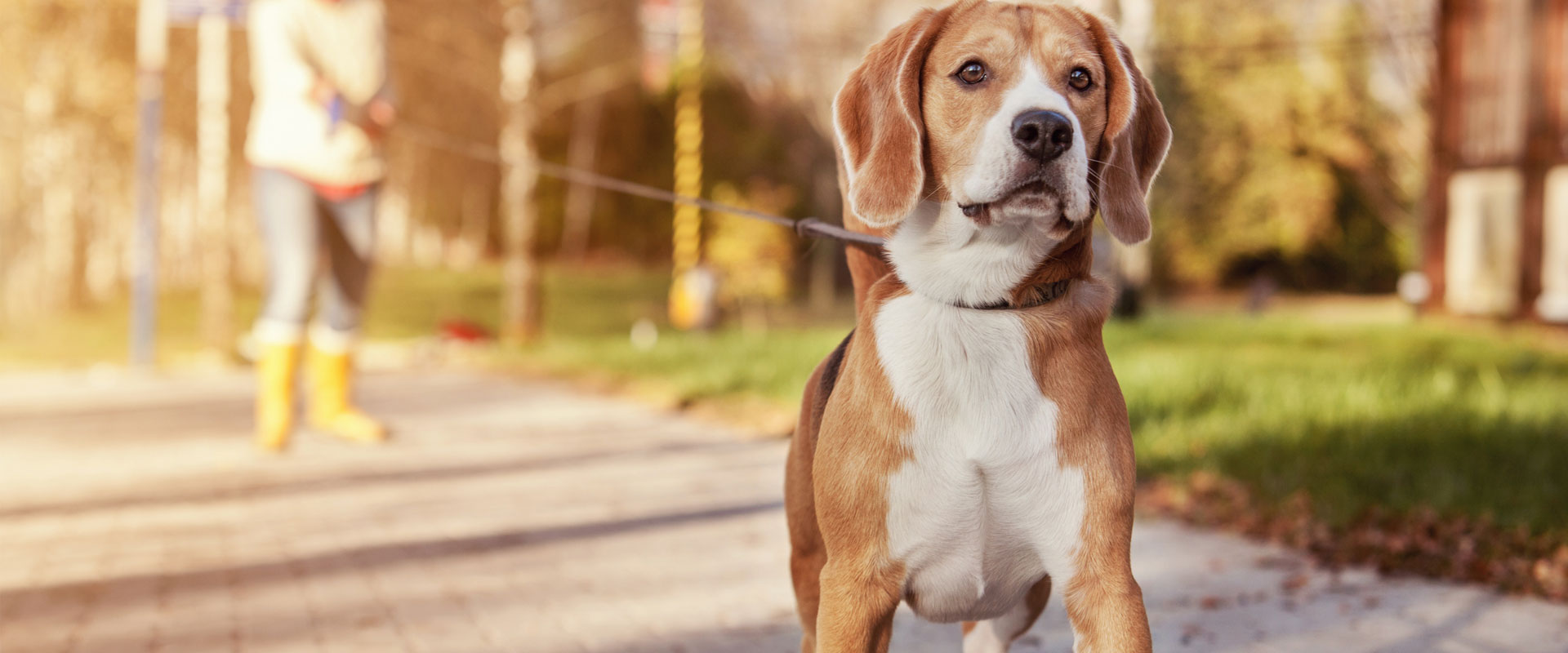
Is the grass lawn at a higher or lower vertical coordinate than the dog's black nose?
lower

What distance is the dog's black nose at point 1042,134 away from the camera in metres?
2.06

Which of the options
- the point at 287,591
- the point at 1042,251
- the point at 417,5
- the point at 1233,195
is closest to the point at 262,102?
the point at 287,591

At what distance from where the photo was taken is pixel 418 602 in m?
3.88

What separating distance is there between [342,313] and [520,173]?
10188 mm

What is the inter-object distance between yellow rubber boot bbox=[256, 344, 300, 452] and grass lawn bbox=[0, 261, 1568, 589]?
2.96m

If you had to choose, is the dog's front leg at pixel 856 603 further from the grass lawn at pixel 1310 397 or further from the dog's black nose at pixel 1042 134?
the grass lawn at pixel 1310 397

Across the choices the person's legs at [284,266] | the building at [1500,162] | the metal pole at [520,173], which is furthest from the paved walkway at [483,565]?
the building at [1500,162]

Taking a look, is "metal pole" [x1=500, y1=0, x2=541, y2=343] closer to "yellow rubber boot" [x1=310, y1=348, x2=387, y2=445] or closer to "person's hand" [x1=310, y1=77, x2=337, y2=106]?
"yellow rubber boot" [x1=310, y1=348, x2=387, y2=445]

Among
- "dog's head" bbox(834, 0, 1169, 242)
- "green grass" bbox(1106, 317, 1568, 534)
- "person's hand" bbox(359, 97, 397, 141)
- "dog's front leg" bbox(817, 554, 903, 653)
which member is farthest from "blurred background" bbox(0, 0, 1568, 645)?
"dog's front leg" bbox(817, 554, 903, 653)

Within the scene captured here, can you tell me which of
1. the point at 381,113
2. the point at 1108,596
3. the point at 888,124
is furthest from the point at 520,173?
the point at 1108,596

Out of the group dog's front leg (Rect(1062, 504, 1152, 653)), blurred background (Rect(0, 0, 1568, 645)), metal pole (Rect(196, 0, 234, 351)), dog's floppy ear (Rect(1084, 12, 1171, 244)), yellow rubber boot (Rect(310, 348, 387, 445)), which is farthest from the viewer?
metal pole (Rect(196, 0, 234, 351))

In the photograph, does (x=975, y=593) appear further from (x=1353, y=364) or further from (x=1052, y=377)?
(x=1353, y=364)

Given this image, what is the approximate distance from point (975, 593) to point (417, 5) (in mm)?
20191

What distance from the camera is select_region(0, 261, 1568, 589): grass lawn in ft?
16.9
